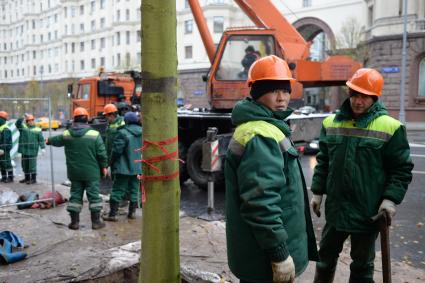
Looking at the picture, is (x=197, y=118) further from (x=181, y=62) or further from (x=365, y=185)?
(x=181, y=62)

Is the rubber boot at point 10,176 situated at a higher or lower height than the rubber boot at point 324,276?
lower

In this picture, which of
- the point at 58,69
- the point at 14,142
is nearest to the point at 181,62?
the point at 58,69

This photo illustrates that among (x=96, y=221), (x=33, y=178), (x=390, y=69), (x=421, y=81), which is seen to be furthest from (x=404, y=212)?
(x=421, y=81)

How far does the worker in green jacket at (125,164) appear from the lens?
6.75 meters

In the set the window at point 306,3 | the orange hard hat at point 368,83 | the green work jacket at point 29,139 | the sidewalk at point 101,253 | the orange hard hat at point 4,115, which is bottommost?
the sidewalk at point 101,253

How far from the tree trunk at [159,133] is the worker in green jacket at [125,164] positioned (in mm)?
3975

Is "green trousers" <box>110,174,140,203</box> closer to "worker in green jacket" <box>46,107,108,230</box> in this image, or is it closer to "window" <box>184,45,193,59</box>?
"worker in green jacket" <box>46,107,108,230</box>

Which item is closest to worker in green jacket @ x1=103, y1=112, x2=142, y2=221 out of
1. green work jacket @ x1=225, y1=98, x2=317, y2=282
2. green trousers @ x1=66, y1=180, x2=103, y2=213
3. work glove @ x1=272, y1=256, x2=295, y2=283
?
green trousers @ x1=66, y1=180, x2=103, y2=213

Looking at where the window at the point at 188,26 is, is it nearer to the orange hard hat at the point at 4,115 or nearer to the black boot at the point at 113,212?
the orange hard hat at the point at 4,115

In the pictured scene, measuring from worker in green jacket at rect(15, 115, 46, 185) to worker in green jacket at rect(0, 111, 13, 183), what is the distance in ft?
0.88

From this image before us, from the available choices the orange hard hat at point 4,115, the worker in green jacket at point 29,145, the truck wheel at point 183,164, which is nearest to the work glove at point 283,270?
the truck wheel at point 183,164

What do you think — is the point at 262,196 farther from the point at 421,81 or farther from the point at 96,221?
the point at 421,81

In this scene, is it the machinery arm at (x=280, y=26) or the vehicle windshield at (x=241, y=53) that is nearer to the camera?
the vehicle windshield at (x=241, y=53)

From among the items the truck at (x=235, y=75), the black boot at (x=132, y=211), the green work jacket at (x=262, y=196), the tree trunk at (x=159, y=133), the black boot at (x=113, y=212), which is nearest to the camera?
the green work jacket at (x=262, y=196)
